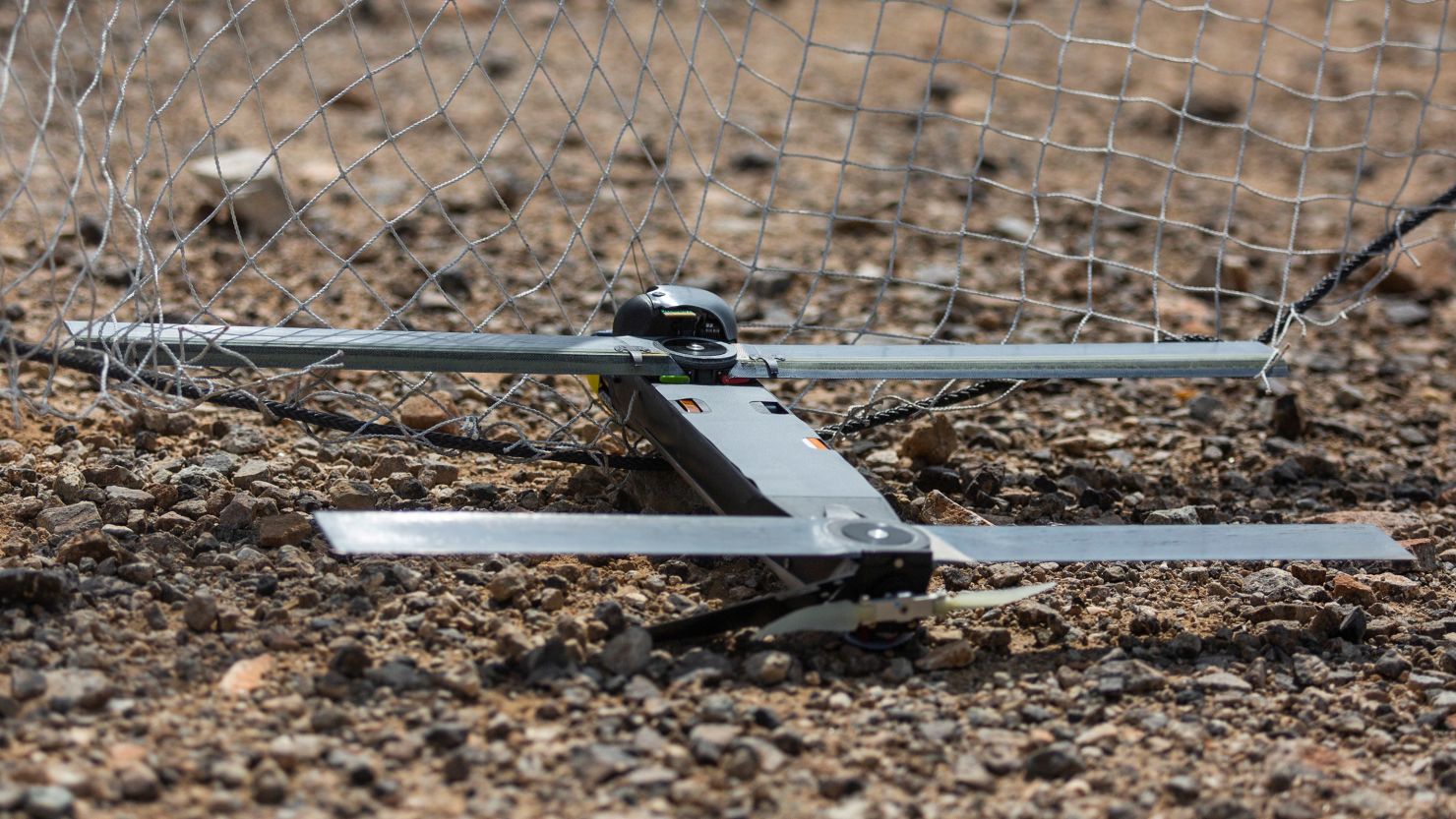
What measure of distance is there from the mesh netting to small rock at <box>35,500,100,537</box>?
9.4 inches

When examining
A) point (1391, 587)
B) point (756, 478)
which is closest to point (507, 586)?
point (756, 478)

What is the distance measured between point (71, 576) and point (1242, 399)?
9.43 feet

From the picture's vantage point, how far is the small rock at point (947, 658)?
269 cm

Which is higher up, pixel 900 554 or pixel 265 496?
pixel 900 554

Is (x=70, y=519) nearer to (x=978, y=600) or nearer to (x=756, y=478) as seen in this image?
(x=756, y=478)

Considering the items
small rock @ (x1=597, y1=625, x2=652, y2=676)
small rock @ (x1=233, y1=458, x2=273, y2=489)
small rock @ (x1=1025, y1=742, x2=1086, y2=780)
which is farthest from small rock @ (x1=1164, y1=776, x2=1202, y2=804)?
small rock @ (x1=233, y1=458, x2=273, y2=489)

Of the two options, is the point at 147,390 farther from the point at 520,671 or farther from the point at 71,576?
the point at 520,671

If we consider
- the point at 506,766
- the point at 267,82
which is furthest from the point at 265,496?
the point at 267,82

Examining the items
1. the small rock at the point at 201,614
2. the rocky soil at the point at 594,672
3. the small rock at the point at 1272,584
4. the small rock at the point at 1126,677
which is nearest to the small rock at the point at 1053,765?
the rocky soil at the point at 594,672

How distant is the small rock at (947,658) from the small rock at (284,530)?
114 centimetres

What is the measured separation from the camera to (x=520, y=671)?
102 inches

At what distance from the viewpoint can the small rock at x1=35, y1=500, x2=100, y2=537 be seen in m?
3.01

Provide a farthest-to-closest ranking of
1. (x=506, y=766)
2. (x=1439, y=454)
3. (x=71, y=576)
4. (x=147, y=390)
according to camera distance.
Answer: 1. (x=1439, y=454)
2. (x=147, y=390)
3. (x=71, y=576)
4. (x=506, y=766)

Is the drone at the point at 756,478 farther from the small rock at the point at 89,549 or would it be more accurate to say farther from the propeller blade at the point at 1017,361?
the small rock at the point at 89,549
